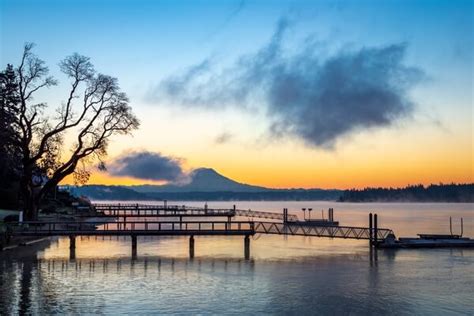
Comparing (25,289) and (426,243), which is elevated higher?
(426,243)

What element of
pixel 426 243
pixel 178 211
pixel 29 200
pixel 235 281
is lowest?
pixel 235 281

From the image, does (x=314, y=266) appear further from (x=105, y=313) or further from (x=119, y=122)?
(x=119, y=122)

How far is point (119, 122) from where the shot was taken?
55.7m

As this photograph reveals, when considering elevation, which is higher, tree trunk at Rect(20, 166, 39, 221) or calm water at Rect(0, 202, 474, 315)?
tree trunk at Rect(20, 166, 39, 221)

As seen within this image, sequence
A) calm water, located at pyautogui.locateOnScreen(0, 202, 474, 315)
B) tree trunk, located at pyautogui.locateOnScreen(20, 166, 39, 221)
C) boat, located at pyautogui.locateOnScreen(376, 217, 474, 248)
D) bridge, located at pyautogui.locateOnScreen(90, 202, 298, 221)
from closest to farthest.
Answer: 1. calm water, located at pyautogui.locateOnScreen(0, 202, 474, 315)
2. boat, located at pyautogui.locateOnScreen(376, 217, 474, 248)
3. tree trunk, located at pyautogui.locateOnScreen(20, 166, 39, 221)
4. bridge, located at pyautogui.locateOnScreen(90, 202, 298, 221)

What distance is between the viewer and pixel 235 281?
28.7 metres

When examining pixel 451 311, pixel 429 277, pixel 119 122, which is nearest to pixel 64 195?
pixel 119 122

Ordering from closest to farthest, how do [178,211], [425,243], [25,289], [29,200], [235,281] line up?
[25,289] → [235,281] → [425,243] → [29,200] → [178,211]

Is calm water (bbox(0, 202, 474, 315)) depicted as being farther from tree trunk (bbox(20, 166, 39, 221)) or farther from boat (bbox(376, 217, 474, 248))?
tree trunk (bbox(20, 166, 39, 221))

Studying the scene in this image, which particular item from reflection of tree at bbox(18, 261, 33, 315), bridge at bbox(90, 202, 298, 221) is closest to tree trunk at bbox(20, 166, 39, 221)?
reflection of tree at bbox(18, 261, 33, 315)

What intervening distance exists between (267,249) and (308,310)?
2550 centimetres

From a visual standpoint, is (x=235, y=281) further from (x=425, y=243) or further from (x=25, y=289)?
(x=425, y=243)

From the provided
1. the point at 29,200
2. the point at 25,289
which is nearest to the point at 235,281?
the point at 25,289

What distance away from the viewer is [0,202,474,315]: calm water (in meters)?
22.2
